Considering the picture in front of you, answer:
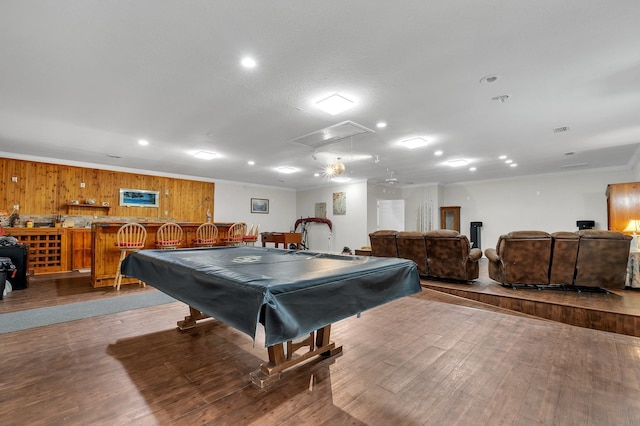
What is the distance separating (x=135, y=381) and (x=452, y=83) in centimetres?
395

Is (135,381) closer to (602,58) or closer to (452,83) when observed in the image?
(452,83)

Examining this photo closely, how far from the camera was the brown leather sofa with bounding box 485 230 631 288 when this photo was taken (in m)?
4.12

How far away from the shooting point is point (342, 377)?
2.10 meters

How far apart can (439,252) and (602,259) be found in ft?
7.22

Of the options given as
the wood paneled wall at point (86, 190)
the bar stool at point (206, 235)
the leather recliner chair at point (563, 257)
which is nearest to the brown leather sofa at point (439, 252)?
the leather recliner chair at point (563, 257)

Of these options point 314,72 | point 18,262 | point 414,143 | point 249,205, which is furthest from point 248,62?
point 249,205

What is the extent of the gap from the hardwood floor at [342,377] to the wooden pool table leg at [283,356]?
3.0 inches

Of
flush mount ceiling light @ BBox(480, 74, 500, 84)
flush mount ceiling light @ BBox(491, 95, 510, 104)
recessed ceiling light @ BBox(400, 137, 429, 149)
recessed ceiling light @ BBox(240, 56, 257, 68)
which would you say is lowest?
recessed ceiling light @ BBox(400, 137, 429, 149)

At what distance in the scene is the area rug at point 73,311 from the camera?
315 centimetres

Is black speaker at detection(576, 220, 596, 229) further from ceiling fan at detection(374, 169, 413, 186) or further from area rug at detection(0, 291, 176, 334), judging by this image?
area rug at detection(0, 291, 176, 334)

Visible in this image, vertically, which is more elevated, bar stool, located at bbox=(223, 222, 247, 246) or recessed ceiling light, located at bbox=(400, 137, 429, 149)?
recessed ceiling light, located at bbox=(400, 137, 429, 149)

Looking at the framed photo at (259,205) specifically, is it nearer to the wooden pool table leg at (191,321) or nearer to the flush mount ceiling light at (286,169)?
the flush mount ceiling light at (286,169)

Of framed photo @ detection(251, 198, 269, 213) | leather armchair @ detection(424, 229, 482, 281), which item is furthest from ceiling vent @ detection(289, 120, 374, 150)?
framed photo @ detection(251, 198, 269, 213)

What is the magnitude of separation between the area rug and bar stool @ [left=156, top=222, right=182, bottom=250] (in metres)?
1.12
